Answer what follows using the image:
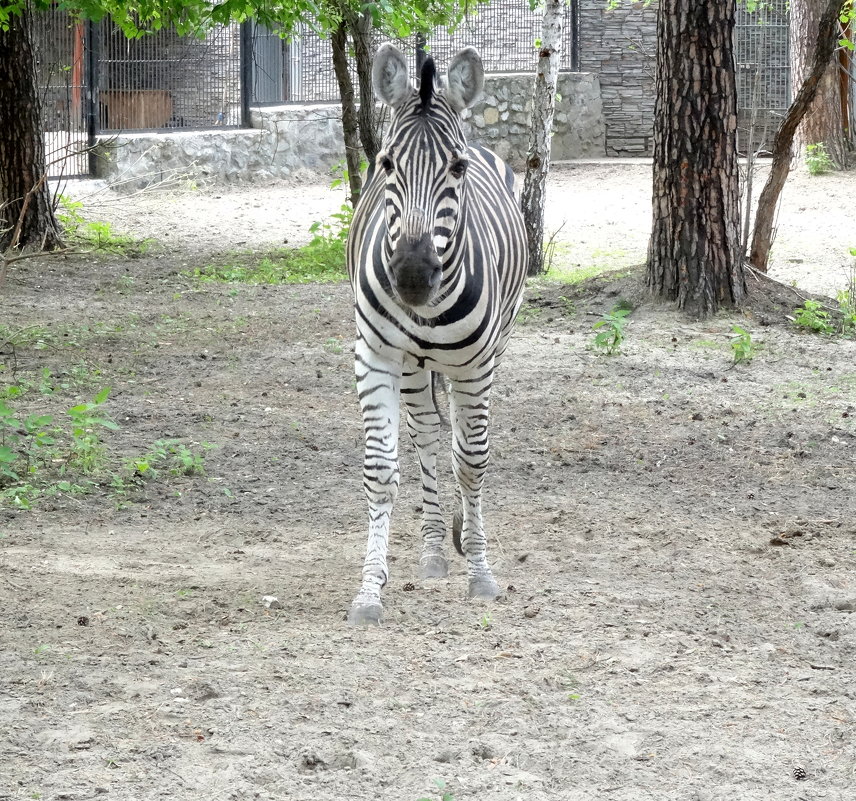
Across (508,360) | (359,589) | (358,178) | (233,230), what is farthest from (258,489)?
(233,230)

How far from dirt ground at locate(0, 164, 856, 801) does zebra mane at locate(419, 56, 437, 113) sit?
6.95ft

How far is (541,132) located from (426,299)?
913 cm

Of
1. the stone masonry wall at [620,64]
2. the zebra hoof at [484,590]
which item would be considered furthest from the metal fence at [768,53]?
the zebra hoof at [484,590]

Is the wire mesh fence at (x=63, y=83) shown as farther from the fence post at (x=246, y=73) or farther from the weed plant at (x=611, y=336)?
the weed plant at (x=611, y=336)

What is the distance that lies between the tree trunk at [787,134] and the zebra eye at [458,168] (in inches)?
285

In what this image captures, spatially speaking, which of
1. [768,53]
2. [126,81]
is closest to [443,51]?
[768,53]

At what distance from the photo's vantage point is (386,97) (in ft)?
14.5

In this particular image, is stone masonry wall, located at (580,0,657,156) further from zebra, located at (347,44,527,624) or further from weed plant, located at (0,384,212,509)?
zebra, located at (347,44,527,624)

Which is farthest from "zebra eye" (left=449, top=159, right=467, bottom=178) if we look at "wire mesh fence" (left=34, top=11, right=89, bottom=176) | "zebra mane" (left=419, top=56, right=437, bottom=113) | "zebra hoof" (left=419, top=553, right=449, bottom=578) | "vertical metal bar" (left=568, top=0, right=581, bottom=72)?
"vertical metal bar" (left=568, top=0, right=581, bottom=72)

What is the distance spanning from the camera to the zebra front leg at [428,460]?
16.8 ft

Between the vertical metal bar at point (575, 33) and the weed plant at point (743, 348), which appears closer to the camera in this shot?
the weed plant at point (743, 348)

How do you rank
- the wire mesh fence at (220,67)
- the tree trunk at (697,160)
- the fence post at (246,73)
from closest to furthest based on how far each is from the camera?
the tree trunk at (697,160), the wire mesh fence at (220,67), the fence post at (246,73)

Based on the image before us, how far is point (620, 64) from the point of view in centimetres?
2458

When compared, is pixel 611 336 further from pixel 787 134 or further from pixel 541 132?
pixel 541 132
